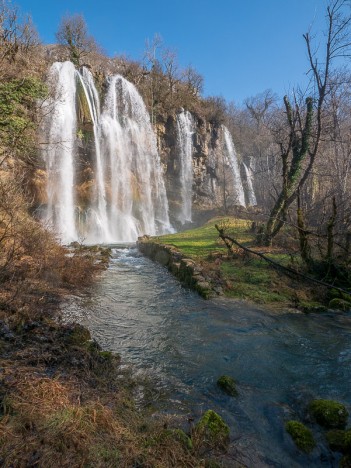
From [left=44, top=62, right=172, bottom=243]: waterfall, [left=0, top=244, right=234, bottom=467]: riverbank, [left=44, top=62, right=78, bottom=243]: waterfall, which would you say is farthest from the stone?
[left=44, top=62, right=78, bottom=243]: waterfall

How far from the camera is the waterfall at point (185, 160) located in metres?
35.6

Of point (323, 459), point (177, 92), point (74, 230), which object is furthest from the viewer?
point (177, 92)

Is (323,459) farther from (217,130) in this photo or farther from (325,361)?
(217,130)

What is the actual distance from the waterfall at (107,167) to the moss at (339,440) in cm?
1968

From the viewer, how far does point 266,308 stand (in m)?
7.46

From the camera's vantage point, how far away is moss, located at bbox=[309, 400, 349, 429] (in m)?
3.55

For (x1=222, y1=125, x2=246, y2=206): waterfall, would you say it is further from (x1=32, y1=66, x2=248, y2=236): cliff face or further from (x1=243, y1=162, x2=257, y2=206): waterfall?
(x1=243, y1=162, x2=257, y2=206): waterfall

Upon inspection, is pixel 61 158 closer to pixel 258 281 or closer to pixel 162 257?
pixel 162 257

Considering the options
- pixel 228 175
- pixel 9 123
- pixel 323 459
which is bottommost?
pixel 323 459

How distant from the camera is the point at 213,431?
3.20m

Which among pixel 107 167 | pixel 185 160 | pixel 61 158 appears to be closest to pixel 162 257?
pixel 61 158

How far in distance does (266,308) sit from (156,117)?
31454 mm

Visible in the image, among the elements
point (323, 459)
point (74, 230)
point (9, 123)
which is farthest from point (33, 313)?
point (74, 230)

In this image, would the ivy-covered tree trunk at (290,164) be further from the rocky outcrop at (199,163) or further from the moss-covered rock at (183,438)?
the rocky outcrop at (199,163)
